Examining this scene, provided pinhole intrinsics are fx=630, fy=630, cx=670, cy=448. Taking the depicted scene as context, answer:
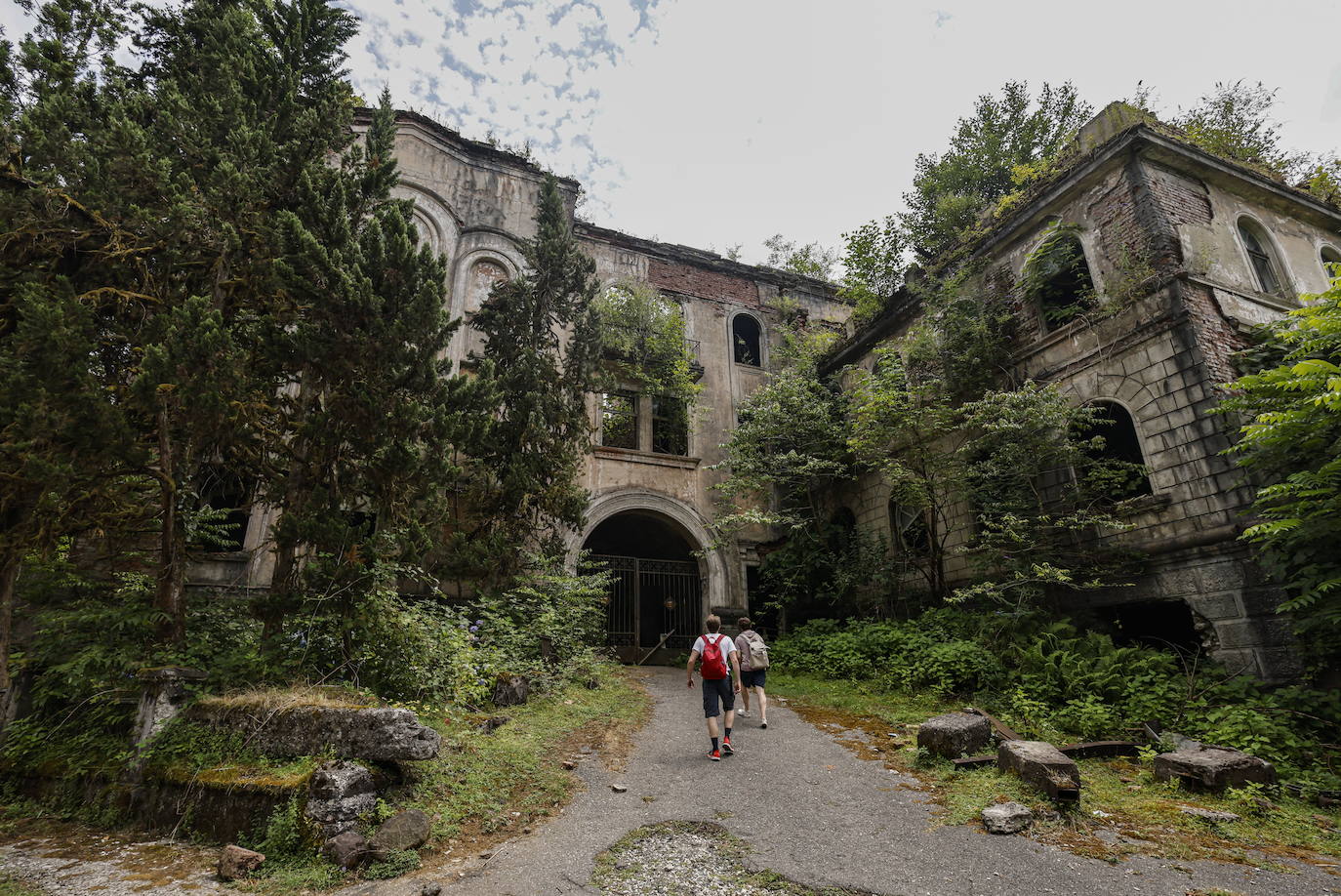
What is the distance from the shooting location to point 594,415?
15.0 metres

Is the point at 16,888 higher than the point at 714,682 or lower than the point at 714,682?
lower

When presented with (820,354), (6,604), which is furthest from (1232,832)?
(820,354)

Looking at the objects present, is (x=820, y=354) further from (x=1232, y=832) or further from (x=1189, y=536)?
(x=1232, y=832)

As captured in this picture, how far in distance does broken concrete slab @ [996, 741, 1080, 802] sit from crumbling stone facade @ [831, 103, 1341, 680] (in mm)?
4057

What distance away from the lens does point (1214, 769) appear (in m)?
5.32

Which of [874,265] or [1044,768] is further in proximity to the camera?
[874,265]

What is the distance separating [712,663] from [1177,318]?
317 inches

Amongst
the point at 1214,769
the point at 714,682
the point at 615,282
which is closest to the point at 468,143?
the point at 615,282

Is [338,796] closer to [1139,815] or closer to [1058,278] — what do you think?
[1139,815]

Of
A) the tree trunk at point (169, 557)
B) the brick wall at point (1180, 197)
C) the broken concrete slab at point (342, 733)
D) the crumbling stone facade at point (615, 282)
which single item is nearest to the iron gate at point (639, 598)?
the crumbling stone facade at point (615, 282)

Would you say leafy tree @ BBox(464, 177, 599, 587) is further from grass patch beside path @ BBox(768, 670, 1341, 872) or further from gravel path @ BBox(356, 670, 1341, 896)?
grass patch beside path @ BBox(768, 670, 1341, 872)

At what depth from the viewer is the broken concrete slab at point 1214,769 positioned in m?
5.32

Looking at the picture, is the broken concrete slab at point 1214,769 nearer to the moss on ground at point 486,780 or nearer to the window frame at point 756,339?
the moss on ground at point 486,780

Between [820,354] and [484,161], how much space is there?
9.77 meters
